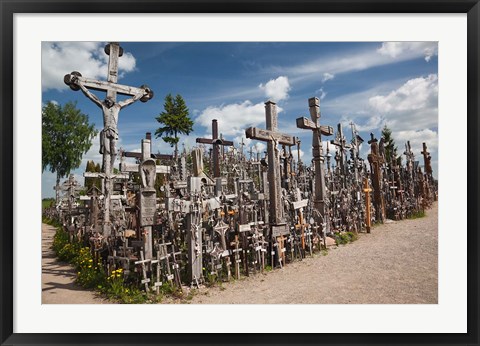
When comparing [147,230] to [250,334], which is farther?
[147,230]

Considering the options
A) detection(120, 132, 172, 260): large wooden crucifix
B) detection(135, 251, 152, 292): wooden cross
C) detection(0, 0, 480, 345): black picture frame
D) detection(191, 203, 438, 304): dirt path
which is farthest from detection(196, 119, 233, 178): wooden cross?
detection(0, 0, 480, 345): black picture frame

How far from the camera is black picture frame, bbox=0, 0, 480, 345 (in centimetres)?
425

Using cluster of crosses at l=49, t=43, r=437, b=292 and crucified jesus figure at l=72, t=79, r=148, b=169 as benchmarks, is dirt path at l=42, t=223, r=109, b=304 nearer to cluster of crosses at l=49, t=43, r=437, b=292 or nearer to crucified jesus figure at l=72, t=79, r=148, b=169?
cluster of crosses at l=49, t=43, r=437, b=292

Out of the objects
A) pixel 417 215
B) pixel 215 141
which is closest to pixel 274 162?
pixel 215 141

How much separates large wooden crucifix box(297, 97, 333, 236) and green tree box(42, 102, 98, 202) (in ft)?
19.5

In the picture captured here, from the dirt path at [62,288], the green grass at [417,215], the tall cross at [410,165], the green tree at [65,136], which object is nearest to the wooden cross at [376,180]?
the green grass at [417,215]

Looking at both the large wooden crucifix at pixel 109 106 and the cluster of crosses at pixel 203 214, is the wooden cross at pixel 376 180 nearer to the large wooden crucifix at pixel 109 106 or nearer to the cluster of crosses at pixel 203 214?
the cluster of crosses at pixel 203 214
